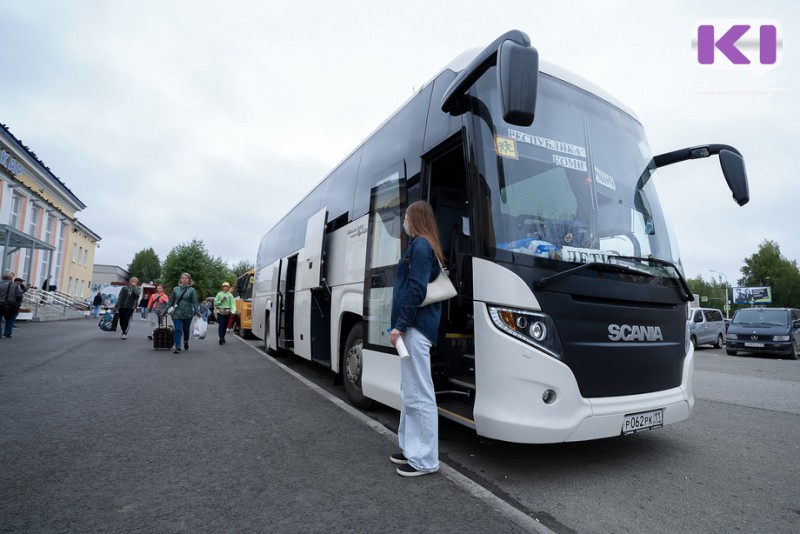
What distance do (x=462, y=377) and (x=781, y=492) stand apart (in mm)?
2357

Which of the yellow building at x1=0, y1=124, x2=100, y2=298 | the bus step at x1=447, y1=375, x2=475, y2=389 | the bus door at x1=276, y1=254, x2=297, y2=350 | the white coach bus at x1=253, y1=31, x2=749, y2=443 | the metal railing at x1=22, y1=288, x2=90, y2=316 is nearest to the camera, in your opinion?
the white coach bus at x1=253, y1=31, x2=749, y2=443

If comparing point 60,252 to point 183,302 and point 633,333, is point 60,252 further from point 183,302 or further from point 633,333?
point 633,333

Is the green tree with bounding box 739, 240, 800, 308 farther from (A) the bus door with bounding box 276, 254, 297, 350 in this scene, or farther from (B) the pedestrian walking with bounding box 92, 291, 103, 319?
(B) the pedestrian walking with bounding box 92, 291, 103, 319

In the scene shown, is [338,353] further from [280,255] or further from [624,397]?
[280,255]

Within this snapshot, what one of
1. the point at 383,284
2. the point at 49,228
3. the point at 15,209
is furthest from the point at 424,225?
the point at 49,228

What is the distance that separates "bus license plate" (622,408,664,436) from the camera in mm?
3260

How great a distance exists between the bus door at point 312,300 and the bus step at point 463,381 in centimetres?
298

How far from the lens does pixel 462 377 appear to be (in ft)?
13.5

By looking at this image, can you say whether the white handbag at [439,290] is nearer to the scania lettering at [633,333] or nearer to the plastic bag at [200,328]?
the scania lettering at [633,333]

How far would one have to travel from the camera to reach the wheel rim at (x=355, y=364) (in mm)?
5301

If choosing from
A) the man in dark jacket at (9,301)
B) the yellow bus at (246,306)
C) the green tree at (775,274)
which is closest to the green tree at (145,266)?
the yellow bus at (246,306)

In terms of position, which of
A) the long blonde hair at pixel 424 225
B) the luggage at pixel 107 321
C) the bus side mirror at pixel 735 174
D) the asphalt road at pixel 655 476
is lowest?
the asphalt road at pixel 655 476

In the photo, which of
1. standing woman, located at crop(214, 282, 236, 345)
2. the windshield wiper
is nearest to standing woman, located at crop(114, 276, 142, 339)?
standing woman, located at crop(214, 282, 236, 345)

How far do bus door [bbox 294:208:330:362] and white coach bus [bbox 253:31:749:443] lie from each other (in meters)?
1.98
